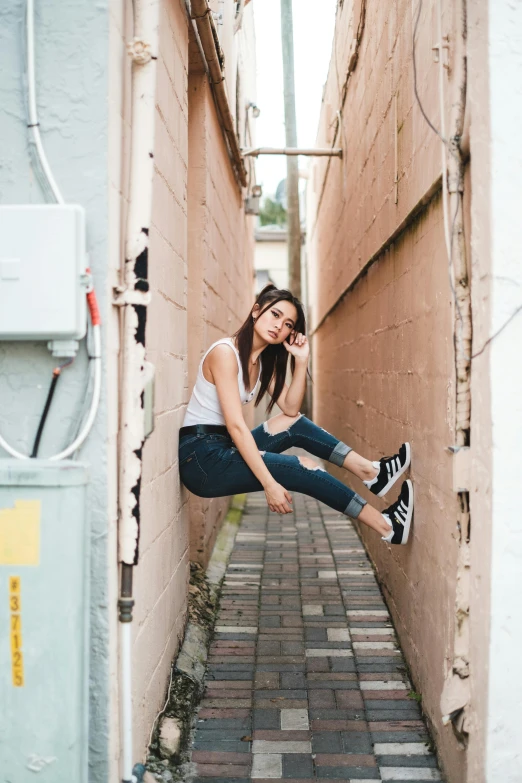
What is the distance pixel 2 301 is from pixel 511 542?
1.52 m

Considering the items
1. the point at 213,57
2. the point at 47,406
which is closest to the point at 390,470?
the point at 47,406

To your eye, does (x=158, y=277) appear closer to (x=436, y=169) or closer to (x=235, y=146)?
(x=436, y=169)

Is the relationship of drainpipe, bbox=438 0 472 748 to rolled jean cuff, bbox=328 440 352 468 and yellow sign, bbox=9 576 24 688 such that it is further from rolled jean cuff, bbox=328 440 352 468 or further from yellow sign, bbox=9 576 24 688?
rolled jean cuff, bbox=328 440 352 468

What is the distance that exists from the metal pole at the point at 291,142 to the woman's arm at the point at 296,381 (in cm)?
624

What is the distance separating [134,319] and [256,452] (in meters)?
1.23

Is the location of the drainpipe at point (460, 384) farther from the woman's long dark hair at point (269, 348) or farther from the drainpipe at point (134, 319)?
the woman's long dark hair at point (269, 348)

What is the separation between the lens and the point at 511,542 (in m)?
2.07

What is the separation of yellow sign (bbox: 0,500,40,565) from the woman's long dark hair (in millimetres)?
1767

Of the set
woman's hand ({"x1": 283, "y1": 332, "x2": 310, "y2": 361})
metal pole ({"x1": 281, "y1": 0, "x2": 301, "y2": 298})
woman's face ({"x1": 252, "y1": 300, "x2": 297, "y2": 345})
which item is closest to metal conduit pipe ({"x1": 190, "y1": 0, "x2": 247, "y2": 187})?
woman's face ({"x1": 252, "y1": 300, "x2": 297, "y2": 345})

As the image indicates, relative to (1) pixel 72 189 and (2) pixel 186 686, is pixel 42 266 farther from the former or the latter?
(2) pixel 186 686

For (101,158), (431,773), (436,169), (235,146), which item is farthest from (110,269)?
(235,146)

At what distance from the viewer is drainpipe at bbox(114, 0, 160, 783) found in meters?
2.13

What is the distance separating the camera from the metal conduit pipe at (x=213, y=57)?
3.77 meters

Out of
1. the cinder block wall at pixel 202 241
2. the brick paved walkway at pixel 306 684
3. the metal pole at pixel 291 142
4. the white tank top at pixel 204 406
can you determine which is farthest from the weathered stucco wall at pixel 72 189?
the metal pole at pixel 291 142
